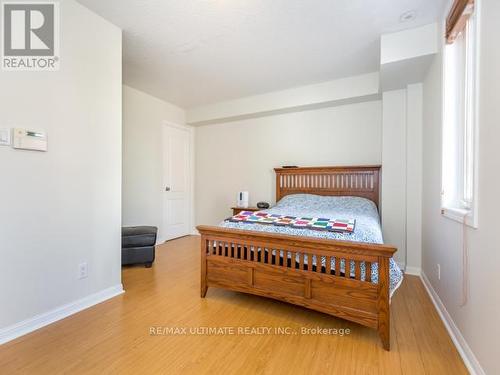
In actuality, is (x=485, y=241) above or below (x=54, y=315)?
above

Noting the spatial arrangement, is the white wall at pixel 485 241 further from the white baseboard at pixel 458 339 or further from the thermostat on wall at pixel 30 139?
the thermostat on wall at pixel 30 139

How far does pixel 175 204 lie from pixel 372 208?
3.35 m

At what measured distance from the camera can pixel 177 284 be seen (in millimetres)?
2529

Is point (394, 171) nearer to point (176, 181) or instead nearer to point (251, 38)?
point (251, 38)

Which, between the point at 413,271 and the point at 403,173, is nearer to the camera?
the point at 413,271

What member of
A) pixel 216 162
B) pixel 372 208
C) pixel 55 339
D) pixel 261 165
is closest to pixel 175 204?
pixel 216 162

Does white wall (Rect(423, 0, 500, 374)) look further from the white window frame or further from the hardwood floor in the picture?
the hardwood floor

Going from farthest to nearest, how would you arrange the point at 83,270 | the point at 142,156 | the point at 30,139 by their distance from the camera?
the point at 142,156 → the point at 83,270 → the point at 30,139

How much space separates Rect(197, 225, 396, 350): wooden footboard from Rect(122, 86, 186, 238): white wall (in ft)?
6.85

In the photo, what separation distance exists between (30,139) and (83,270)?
111 centimetres

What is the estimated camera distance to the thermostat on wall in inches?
64.2

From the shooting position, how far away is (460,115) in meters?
1.81

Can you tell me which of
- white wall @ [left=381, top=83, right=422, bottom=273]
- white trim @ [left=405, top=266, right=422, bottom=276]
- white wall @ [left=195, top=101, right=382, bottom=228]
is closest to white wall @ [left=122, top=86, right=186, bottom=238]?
white wall @ [left=195, top=101, right=382, bottom=228]

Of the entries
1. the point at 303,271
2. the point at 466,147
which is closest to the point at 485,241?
the point at 466,147
